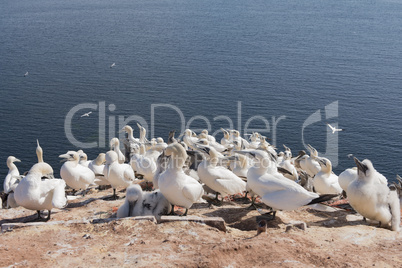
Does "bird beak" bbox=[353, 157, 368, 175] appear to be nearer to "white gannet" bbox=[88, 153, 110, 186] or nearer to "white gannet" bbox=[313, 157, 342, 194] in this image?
"white gannet" bbox=[313, 157, 342, 194]

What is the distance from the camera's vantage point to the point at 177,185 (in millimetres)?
9570

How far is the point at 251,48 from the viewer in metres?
48.2

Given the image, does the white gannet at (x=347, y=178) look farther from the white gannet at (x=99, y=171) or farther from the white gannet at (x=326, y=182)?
the white gannet at (x=99, y=171)

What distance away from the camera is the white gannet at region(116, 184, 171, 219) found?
9625 millimetres

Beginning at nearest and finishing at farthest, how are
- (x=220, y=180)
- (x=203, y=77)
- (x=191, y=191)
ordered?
(x=191, y=191), (x=220, y=180), (x=203, y=77)

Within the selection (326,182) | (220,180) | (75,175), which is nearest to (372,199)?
(326,182)

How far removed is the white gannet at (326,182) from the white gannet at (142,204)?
18.2 feet

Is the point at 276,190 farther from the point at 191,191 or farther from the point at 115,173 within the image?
the point at 115,173

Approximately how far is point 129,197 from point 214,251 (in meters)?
3.06

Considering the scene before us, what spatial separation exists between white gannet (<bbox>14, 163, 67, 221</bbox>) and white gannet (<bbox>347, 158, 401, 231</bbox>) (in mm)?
6719

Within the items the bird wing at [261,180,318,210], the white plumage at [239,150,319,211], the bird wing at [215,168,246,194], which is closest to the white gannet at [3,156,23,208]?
the bird wing at [215,168,246,194]

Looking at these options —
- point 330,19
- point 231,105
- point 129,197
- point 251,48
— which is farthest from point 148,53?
point 129,197

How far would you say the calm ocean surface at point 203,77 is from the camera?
Result: 29672mm

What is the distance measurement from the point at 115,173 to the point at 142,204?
294cm
